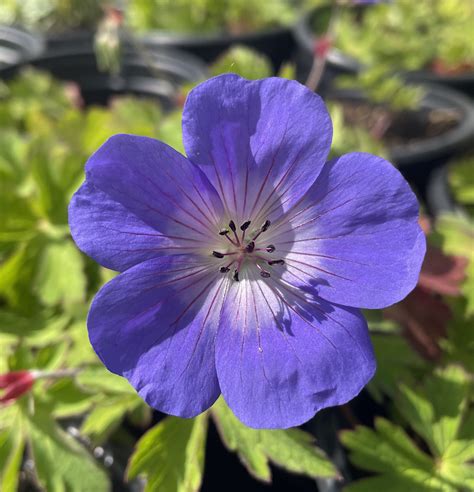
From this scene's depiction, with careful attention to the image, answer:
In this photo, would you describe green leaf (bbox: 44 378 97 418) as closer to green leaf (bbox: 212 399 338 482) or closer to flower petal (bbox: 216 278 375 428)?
green leaf (bbox: 212 399 338 482)

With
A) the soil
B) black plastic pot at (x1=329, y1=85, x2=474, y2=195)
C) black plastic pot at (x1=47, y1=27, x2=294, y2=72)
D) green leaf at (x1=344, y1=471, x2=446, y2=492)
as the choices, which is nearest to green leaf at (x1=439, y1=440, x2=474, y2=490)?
green leaf at (x1=344, y1=471, x2=446, y2=492)

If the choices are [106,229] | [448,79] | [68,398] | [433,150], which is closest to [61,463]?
[68,398]

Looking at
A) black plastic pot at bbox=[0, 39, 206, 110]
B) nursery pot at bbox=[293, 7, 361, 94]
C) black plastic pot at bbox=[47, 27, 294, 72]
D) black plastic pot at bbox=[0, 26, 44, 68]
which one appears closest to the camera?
black plastic pot at bbox=[0, 39, 206, 110]

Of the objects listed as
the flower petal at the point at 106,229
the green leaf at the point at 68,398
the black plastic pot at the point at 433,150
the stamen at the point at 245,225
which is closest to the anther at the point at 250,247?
the stamen at the point at 245,225

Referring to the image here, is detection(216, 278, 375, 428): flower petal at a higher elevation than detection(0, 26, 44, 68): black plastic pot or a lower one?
lower

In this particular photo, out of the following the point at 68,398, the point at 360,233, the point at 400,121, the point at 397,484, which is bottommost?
the point at 68,398

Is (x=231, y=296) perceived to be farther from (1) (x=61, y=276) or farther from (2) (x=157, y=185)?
(1) (x=61, y=276)

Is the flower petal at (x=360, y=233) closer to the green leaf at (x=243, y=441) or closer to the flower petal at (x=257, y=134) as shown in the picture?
the flower petal at (x=257, y=134)
